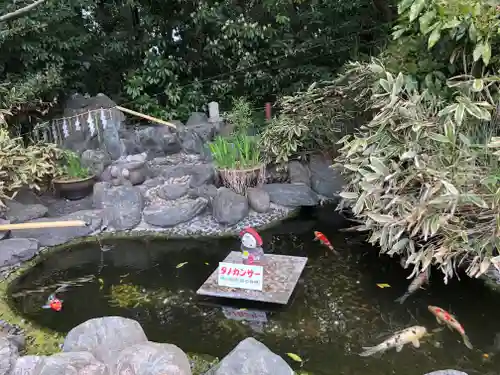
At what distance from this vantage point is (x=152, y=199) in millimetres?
5574

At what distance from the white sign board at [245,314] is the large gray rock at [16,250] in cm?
216

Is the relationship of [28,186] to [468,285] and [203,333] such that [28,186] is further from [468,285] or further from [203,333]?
[468,285]

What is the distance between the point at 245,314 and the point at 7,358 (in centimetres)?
157

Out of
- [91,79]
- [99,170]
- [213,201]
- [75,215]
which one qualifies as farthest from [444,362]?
[91,79]

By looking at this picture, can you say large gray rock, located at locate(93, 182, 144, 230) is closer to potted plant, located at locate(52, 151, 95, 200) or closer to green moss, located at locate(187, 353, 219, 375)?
potted plant, located at locate(52, 151, 95, 200)

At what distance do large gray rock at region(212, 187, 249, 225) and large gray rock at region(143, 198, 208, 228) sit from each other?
0.19 metres

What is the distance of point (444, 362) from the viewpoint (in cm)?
294

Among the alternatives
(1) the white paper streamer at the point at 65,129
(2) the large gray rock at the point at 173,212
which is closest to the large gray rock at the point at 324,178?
(2) the large gray rock at the point at 173,212

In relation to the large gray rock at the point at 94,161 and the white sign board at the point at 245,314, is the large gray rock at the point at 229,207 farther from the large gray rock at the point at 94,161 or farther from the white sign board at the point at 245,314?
the large gray rock at the point at 94,161

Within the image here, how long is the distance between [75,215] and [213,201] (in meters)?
1.48

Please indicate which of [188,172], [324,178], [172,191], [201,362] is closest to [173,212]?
[172,191]

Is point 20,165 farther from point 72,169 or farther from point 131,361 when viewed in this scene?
point 131,361

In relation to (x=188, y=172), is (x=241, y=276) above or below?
below

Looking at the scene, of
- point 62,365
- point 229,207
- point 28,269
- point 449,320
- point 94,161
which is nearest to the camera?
point 62,365
